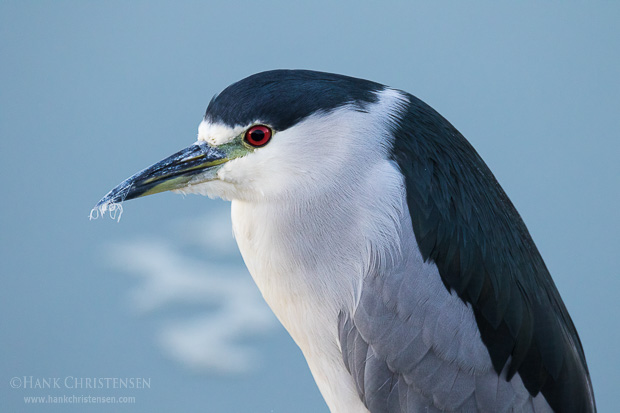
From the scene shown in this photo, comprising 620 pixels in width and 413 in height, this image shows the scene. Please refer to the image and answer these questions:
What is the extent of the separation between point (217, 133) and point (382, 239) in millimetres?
322

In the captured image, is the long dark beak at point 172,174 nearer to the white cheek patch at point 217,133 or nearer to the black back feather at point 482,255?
the white cheek patch at point 217,133

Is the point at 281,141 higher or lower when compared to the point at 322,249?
higher

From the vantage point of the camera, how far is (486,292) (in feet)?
3.40

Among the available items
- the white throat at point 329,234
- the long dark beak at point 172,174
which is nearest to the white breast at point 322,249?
the white throat at point 329,234

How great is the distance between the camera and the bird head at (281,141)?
38.9 inches

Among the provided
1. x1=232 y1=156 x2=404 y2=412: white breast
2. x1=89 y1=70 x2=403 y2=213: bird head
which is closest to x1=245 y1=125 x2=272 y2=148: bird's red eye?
x1=89 y1=70 x2=403 y2=213: bird head

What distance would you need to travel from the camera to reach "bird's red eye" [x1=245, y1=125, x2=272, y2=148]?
0.99m

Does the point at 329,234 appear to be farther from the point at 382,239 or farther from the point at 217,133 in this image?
the point at 217,133

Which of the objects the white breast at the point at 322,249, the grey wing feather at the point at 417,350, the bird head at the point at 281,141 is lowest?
the grey wing feather at the point at 417,350

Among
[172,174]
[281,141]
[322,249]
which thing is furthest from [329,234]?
[172,174]

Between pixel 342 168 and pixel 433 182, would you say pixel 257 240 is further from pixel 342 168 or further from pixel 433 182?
pixel 433 182

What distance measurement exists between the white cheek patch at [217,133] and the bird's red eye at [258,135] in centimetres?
1

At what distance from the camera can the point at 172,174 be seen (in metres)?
1.05

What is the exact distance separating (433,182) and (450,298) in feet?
0.64
